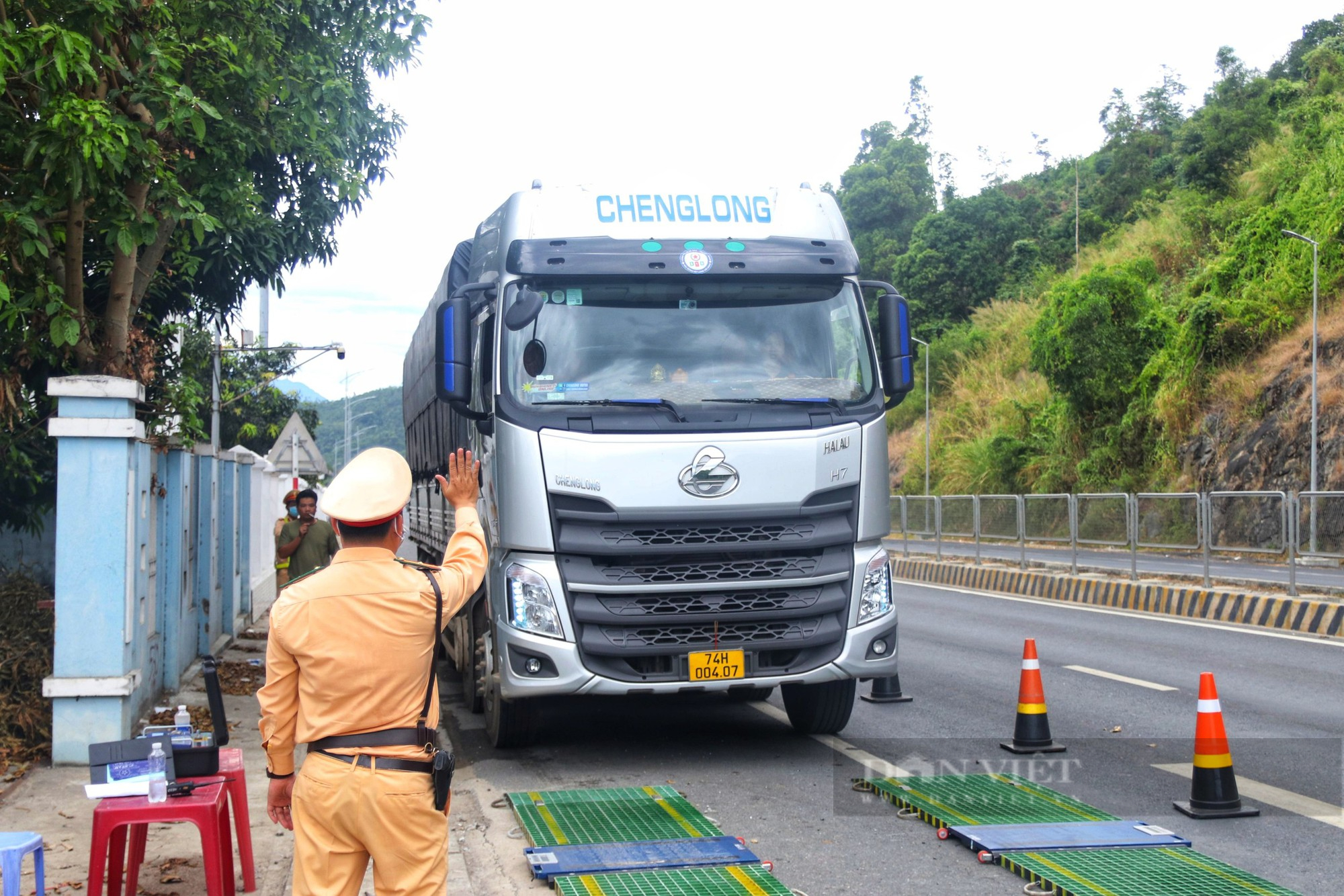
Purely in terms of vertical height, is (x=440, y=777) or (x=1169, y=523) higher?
(x=1169, y=523)

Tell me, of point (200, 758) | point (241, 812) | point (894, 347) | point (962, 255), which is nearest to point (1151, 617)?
point (894, 347)

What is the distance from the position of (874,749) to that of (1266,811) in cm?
235

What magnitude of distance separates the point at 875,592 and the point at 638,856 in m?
2.58

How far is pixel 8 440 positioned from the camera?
9.58m

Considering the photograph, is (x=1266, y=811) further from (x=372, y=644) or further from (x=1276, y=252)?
(x=1276, y=252)

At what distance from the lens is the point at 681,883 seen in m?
5.29

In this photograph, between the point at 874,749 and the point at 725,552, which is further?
the point at 874,749

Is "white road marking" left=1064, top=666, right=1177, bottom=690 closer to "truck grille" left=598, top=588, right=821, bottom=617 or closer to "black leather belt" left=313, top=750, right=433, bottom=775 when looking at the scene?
"truck grille" left=598, top=588, right=821, bottom=617

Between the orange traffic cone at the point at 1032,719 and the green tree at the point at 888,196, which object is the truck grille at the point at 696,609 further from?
the green tree at the point at 888,196

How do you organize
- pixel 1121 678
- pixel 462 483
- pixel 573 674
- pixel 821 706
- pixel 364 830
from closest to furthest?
pixel 364 830 < pixel 462 483 < pixel 573 674 < pixel 821 706 < pixel 1121 678

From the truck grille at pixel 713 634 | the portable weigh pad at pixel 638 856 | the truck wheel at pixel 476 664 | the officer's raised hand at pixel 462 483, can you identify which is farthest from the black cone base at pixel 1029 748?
the officer's raised hand at pixel 462 483

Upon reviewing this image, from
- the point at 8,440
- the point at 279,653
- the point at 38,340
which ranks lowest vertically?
the point at 279,653

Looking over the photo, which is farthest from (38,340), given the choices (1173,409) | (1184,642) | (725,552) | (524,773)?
(1173,409)

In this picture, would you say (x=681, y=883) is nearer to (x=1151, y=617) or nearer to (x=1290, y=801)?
(x=1290, y=801)
